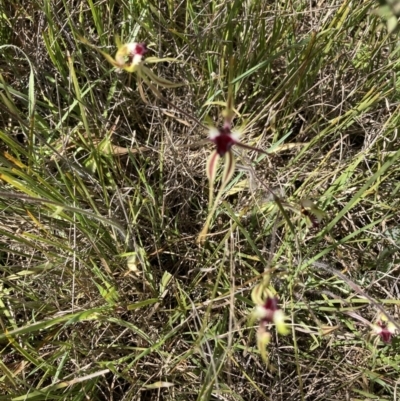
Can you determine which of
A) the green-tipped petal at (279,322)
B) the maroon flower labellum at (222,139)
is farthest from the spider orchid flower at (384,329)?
the maroon flower labellum at (222,139)

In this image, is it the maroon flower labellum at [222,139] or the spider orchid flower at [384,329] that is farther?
the spider orchid flower at [384,329]

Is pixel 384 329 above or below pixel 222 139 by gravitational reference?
below

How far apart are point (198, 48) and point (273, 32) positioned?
14cm

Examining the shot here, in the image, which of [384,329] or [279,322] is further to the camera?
[384,329]

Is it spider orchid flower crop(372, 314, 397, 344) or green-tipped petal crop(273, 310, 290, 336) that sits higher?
spider orchid flower crop(372, 314, 397, 344)

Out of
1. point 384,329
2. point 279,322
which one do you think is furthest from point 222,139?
point 384,329

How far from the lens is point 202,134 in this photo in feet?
3.13

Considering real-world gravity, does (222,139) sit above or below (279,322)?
above

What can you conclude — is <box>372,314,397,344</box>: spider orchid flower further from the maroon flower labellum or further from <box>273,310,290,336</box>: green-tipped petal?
the maroon flower labellum

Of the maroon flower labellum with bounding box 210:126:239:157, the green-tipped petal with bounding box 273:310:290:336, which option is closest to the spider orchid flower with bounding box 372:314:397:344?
the green-tipped petal with bounding box 273:310:290:336

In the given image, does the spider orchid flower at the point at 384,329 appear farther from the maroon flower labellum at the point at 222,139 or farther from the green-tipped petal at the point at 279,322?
the maroon flower labellum at the point at 222,139

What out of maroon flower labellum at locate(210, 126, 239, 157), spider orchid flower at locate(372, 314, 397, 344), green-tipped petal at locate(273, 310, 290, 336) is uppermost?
maroon flower labellum at locate(210, 126, 239, 157)

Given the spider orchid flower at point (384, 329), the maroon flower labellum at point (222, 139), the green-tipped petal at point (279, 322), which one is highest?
the maroon flower labellum at point (222, 139)

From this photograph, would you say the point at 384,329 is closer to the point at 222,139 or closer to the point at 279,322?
the point at 279,322
